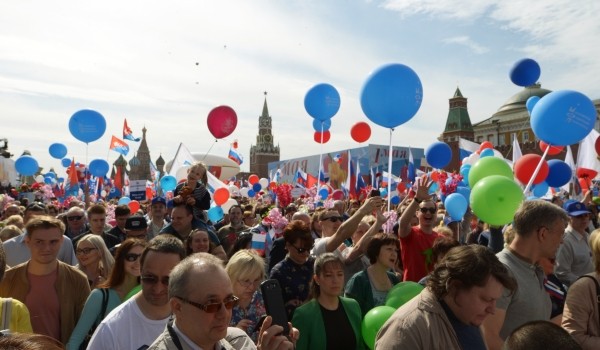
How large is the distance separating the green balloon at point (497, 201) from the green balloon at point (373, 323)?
159 centimetres

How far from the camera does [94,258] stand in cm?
464

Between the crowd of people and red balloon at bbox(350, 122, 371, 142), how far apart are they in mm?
6733

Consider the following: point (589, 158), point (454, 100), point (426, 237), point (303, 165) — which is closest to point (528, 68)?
point (589, 158)

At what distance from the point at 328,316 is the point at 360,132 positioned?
31.0ft

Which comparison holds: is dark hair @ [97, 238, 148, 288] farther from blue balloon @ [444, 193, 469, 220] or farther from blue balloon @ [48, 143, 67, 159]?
blue balloon @ [48, 143, 67, 159]

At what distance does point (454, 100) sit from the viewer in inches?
2269

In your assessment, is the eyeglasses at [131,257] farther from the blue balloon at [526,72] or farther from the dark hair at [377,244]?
the blue balloon at [526,72]

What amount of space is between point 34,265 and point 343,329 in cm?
242

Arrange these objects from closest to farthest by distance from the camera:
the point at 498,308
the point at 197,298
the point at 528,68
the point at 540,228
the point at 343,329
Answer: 1. the point at 197,298
2. the point at 498,308
3. the point at 540,228
4. the point at 343,329
5. the point at 528,68

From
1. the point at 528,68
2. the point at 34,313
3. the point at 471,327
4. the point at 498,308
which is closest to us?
the point at 471,327

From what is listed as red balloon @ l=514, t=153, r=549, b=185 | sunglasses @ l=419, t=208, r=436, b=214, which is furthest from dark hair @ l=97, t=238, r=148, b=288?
red balloon @ l=514, t=153, r=549, b=185

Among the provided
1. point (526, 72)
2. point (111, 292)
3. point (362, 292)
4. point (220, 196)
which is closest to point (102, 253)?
point (111, 292)

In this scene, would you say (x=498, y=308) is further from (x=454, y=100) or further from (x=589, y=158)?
(x=454, y=100)

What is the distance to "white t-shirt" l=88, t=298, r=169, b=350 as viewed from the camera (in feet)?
8.71
